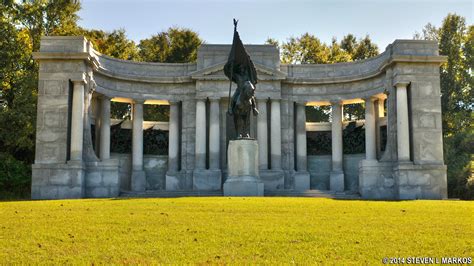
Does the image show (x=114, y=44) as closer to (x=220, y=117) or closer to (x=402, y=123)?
(x=220, y=117)

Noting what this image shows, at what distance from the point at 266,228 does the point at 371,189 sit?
24.6 meters

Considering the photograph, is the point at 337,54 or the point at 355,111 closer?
the point at 337,54

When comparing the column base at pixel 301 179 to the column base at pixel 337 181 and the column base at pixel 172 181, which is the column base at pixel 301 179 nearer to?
the column base at pixel 337 181

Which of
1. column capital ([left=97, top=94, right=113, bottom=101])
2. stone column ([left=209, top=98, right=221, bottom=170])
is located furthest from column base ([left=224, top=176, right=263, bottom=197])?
column capital ([left=97, top=94, right=113, bottom=101])

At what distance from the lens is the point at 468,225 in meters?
15.6

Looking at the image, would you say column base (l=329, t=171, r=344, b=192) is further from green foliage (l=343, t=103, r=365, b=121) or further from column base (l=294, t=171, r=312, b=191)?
green foliage (l=343, t=103, r=365, b=121)

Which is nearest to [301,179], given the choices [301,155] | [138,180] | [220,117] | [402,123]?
[301,155]

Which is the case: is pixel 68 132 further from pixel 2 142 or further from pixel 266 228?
pixel 266 228

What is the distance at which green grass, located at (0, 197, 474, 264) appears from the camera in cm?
1141

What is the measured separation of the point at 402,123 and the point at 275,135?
12.1m

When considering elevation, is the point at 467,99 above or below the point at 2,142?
above

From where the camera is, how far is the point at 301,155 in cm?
4928

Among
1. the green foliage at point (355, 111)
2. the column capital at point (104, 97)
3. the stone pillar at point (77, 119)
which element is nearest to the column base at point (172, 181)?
the column capital at point (104, 97)

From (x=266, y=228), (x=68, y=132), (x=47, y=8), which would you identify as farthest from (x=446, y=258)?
(x=47, y=8)
